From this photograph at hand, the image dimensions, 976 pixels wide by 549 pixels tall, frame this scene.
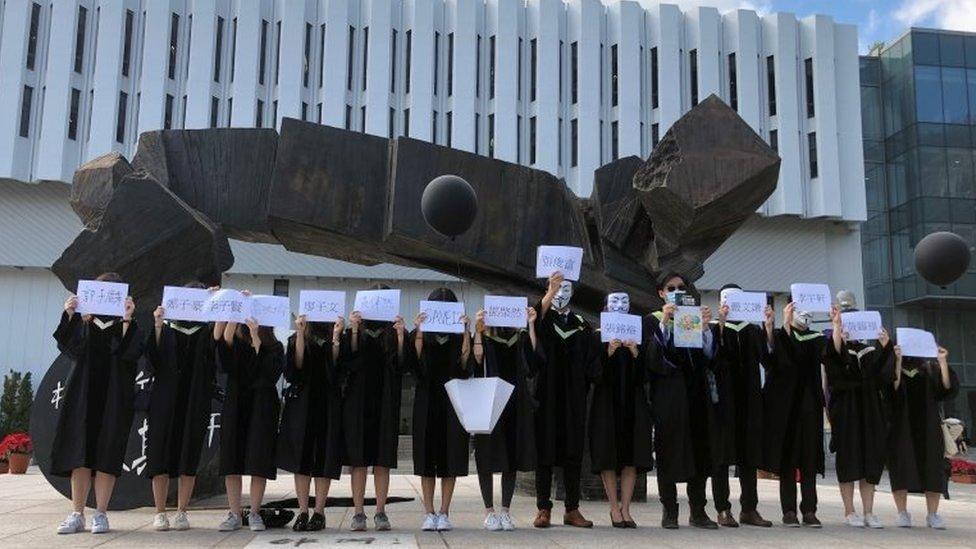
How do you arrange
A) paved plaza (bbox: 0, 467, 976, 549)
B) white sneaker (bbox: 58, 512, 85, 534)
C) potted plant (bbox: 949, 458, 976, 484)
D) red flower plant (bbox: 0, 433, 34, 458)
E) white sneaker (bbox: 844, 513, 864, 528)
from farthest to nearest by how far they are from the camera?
potted plant (bbox: 949, 458, 976, 484) → red flower plant (bbox: 0, 433, 34, 458) → white sneaker (bbox: 844, 513, 864, 528) → white sneaker (bbox: 58, 512, 85, 534) → paved plaza (bbox: 0, 467, 976, 549)

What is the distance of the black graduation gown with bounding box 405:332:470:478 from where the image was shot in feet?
18.1

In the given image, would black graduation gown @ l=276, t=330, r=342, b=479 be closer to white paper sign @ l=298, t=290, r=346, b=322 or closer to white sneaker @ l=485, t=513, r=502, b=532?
white paper sign @ l=298, t=290, r=346, b=322

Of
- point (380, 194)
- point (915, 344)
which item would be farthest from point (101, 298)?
point (915, 344)

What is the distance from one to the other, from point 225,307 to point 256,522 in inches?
57.0

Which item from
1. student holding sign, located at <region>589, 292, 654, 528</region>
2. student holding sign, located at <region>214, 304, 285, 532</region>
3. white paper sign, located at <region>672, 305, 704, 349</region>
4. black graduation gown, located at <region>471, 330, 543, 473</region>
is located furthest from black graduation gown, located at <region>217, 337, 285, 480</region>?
white paper sign, located at <region>672, 305, 704, 349</region>

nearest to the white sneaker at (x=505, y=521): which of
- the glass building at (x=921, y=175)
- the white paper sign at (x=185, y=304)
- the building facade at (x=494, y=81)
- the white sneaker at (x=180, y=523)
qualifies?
the white sneaker at (x=180, y=523)

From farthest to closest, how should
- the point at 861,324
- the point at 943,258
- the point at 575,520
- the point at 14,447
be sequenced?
1. the point at 14,447
2. the point at 943,258
3. the point at 861,324
4. the point at 575,520

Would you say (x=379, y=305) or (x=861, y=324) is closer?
(x=379, y=305)

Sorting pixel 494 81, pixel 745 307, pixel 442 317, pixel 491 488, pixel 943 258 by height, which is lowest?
pixel 491 488

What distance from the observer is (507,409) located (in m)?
5.67

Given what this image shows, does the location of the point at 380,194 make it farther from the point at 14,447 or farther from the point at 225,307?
the point at 14,447

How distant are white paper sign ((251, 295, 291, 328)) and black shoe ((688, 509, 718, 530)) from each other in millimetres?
3222

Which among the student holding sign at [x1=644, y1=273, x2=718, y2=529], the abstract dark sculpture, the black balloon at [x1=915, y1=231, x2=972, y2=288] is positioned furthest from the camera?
the abstract dark sculpture

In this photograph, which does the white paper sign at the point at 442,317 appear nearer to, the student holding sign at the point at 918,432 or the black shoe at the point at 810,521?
the black shoe at the point at 810,521
